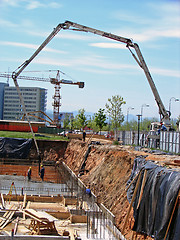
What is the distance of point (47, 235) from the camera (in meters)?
15.8

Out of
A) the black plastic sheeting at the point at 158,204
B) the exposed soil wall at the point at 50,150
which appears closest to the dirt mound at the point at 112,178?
the black plastic sheeting at the point at 158,204

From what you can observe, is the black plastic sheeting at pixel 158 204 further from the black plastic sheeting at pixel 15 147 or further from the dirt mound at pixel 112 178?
the black plastic sheeting at pixel 15 147

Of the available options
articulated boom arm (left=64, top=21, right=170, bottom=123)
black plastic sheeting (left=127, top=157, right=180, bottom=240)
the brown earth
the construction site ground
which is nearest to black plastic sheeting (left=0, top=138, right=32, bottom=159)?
the construction site ground

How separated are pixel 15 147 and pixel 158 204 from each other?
3478 cm

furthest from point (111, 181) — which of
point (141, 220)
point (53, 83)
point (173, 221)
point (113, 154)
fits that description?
point (53, 83)

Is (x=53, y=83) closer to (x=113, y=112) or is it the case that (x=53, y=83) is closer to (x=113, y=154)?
(x=113, y=112)

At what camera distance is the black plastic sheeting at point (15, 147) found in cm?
4487

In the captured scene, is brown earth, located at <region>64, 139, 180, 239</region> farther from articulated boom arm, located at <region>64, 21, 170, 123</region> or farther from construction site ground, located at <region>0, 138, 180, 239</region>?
articulated boom arm, located at <region>64, 21, 170, 123</region>

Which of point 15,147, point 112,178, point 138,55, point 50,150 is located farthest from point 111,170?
point 15,147

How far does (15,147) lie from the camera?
45312 millimetres

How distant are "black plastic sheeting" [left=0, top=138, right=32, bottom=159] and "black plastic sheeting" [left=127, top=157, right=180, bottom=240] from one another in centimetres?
3232

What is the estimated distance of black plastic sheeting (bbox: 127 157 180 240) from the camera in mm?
11766

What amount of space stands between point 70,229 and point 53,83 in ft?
323

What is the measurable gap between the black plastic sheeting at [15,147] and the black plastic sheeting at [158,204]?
106 feet
